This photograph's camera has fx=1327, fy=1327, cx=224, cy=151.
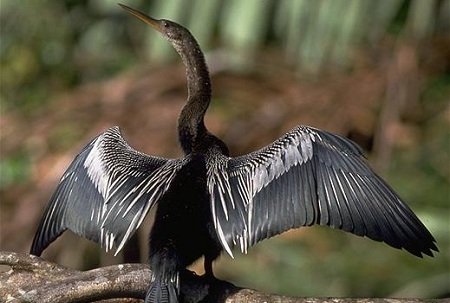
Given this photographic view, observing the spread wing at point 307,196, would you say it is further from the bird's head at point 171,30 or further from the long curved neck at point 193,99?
the bird's head at point 171,30

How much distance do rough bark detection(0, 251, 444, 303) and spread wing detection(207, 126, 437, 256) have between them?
167mm

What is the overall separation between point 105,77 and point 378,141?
8.24 feet

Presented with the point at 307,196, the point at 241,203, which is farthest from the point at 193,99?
the point at 307,196

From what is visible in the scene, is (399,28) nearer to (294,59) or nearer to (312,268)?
(294,59)

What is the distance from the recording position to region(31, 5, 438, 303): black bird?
464cm

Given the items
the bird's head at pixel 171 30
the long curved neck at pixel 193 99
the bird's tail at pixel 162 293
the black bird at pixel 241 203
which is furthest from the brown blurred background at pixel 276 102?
the bird's tail at pixel 162 293

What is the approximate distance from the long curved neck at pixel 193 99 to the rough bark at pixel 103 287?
69 cm

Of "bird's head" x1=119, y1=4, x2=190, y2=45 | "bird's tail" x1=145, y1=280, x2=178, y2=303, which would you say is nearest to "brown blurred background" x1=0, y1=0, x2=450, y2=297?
"bird's head" x1=119, y1=4, x2=190, y2=45

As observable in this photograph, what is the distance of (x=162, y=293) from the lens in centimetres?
450

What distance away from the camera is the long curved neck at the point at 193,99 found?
532 cm

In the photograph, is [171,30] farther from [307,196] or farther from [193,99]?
[307,196]

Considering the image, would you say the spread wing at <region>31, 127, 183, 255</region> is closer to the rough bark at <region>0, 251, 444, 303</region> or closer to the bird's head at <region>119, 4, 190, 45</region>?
the rough bark at <region>0, 251, 444, 303</region>

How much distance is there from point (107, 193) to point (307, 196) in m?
0.80

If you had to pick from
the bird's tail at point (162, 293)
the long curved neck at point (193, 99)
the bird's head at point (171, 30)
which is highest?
the bird's head at point (171, 30)
